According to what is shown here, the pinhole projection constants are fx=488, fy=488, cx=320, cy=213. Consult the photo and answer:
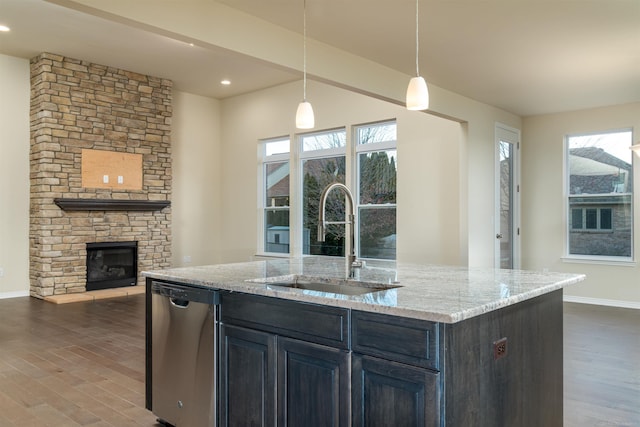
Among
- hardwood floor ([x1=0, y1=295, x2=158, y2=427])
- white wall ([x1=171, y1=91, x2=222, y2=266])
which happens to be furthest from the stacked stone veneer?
hardwood floor ([x1=0, y1=295, x2=158, y2=427])

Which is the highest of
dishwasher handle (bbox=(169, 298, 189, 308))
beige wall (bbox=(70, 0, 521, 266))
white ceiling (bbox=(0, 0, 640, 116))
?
white ceiling (bbox=(0, 0, 640, 116))

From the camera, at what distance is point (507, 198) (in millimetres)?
7016

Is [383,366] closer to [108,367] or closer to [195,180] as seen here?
[108,367]

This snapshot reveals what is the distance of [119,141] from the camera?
734 centimetres

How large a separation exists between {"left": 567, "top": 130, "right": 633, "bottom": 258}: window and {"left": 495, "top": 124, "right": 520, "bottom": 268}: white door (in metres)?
0.70

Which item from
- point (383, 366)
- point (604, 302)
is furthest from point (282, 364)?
point (604, 302)

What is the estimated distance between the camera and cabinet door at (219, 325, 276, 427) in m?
2.11

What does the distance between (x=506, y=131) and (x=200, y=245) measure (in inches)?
215

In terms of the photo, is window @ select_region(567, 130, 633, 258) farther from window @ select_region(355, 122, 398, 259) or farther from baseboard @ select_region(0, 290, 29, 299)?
baseboard @ select_region(0, 290, 29, 299)

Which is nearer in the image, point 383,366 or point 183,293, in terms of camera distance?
point 383,366

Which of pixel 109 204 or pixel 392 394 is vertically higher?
pixel 109 204

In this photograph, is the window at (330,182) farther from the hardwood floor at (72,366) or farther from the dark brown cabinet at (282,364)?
the dark brown cabinet at (282,364)

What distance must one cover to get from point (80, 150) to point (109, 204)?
851 mm

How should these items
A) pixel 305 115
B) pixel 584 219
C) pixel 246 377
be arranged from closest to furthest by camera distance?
pixel 246 377 < pixel 305 115 < pixel 584 219
